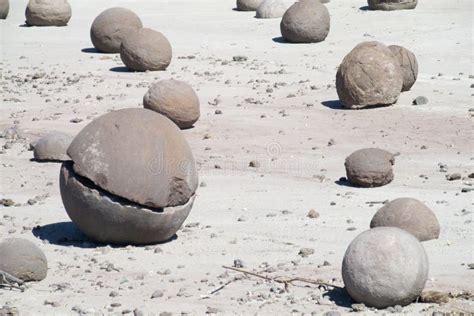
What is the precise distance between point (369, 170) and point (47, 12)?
15.3 metres

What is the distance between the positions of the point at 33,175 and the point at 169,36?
11.7 m

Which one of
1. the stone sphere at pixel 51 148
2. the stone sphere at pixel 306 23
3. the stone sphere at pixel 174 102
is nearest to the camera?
the stone sphere at pixel 51 148

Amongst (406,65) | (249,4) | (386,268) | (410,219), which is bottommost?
(249,4)

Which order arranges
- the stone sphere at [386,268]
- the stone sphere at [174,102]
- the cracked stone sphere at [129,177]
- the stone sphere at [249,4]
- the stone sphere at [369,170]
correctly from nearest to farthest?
the stone sphere at [386,268]
the cracked stone sphere at [129,177]
the stone sphere at [369,170]
the stone sphere at [174,102]
the stone sphere at [249,4]

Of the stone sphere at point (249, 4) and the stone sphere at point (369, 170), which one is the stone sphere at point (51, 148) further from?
the stone sphere at point (249, 4)

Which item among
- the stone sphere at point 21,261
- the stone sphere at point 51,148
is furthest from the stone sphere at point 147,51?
the stone sphere at point 21,261

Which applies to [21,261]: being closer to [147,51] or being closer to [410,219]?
[410,219]

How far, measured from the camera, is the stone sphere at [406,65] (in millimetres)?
17297

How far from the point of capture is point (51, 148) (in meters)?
13.7

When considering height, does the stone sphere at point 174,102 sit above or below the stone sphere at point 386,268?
below

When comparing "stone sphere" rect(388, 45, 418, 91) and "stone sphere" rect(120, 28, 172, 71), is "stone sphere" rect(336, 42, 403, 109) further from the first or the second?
"stone sphere" rect(120, 28, 172, 71)

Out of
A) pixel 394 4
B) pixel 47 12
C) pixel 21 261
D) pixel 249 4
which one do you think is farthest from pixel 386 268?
pixel 249 4

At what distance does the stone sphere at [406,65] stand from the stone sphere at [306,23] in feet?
17.2

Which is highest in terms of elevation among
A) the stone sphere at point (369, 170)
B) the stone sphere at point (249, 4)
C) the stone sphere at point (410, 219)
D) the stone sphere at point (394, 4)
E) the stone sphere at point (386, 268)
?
the stone sphere at point (386, 268)
